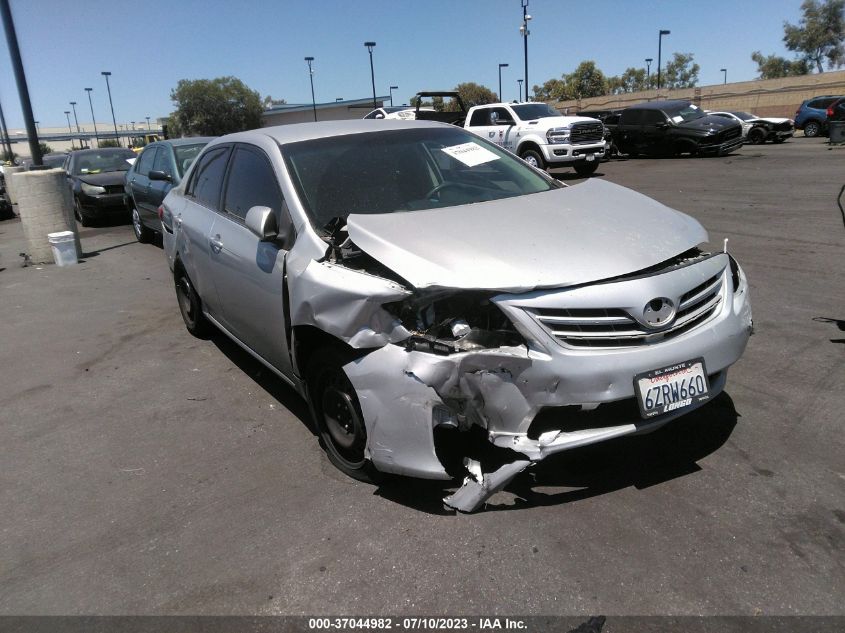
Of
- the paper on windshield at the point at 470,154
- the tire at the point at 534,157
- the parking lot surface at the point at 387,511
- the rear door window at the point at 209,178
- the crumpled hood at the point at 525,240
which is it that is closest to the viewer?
the parking lot surface at the point at 387,511

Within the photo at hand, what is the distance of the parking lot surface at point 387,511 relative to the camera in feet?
8.14

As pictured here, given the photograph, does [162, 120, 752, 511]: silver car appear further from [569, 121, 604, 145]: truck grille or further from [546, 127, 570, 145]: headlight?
[569, 121, 604, 145]: truck grille

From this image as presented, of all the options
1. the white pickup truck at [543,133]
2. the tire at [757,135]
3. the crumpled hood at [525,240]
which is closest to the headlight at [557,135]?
the white pickup truck at [543,133]

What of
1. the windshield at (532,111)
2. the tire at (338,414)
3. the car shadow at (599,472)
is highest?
the windshield at (532,111)

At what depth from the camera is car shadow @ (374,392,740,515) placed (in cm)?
304

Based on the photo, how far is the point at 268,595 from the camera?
2545 millimetres

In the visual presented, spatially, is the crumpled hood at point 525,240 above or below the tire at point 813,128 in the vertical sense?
above

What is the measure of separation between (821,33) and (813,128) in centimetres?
5444

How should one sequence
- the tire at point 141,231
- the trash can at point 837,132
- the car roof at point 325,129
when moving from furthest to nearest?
the trash can at point 837,132 < the tire at point 141,231 < the car roof at point 325,129

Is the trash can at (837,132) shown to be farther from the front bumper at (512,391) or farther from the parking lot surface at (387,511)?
the front bumper at (512,391)

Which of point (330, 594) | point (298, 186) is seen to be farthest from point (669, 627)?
point (298, 186)

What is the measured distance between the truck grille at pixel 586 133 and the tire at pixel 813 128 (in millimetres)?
16400

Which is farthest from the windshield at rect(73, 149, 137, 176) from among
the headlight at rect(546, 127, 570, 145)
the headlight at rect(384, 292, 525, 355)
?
the headlight at rect(384, 292, 525, 355)

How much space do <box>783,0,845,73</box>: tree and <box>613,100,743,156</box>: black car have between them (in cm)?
6447
